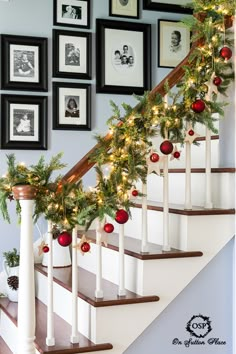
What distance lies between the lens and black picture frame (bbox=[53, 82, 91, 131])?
390 centimetres

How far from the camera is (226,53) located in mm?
2650

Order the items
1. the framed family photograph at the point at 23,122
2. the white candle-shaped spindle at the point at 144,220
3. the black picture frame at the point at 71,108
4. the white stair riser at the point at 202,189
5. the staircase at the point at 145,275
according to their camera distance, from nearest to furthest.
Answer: the staircase at the point at 145,275
the white candle-shaped spindle at the point at 144,220
the white stair riser at the point at 202,189
the framed family photograph at the point at 23,122
the black picture frame at the point at 71,108

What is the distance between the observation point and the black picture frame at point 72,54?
12.8ft

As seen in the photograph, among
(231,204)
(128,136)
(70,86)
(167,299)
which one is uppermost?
(70,86)

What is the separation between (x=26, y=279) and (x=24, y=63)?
194cm

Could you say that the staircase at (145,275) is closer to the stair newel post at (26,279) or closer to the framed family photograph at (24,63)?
the stair newel post at (26,279)

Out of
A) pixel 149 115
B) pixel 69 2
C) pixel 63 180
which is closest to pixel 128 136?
pixel 149 115

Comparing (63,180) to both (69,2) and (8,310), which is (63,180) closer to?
(8,310)

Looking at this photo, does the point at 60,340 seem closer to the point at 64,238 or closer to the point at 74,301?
the point at 74,301

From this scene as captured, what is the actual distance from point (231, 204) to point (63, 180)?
889mm

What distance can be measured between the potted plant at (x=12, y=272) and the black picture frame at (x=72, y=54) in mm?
1341

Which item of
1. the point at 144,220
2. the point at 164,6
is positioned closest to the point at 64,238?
the point at 144,220

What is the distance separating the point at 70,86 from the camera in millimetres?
3928

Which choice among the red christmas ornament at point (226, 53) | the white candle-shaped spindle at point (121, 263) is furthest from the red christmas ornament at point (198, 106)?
the white candle-shaped spindle at point (121, 263)
